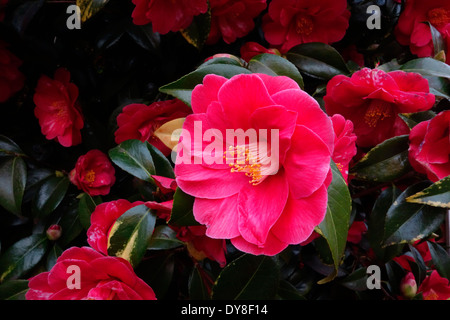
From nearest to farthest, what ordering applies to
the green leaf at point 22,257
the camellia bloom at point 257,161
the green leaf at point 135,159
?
the camellia bloom at point 257,161 < the green leaf at point 135,159 < the green leaf at point 22,257

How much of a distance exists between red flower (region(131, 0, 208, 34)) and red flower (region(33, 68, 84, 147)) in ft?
0.93

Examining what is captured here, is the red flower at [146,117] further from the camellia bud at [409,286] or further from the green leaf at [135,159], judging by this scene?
the camellia bud at [409,286]

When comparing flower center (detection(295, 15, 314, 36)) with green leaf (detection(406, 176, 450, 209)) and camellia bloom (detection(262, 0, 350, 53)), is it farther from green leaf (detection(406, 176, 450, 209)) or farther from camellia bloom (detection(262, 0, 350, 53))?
green leaf (detection(406, 176, 450, 209))

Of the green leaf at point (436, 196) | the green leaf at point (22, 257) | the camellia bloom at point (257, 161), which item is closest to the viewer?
the camellia bloom at point (257, 161)

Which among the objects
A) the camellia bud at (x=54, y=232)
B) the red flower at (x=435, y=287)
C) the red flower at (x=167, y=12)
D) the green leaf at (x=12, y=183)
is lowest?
the red flower at (x=435, y=287)

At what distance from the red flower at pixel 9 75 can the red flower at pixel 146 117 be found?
309mm

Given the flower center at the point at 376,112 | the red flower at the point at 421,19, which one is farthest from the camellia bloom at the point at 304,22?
the flower center at the point at 376,112

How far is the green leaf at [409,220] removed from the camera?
608 mm

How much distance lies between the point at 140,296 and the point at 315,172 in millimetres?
316

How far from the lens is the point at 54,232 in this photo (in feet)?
2.66

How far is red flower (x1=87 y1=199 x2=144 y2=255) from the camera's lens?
22.9 inches

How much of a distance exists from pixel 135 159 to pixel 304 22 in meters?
0.49

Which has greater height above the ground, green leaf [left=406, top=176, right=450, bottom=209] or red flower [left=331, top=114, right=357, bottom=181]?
red flower [left=331, top=114, right=357, bottom=181]

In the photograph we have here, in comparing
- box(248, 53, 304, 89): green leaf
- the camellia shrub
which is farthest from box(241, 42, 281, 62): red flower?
box(248, 53, 304, 89): green leaf
